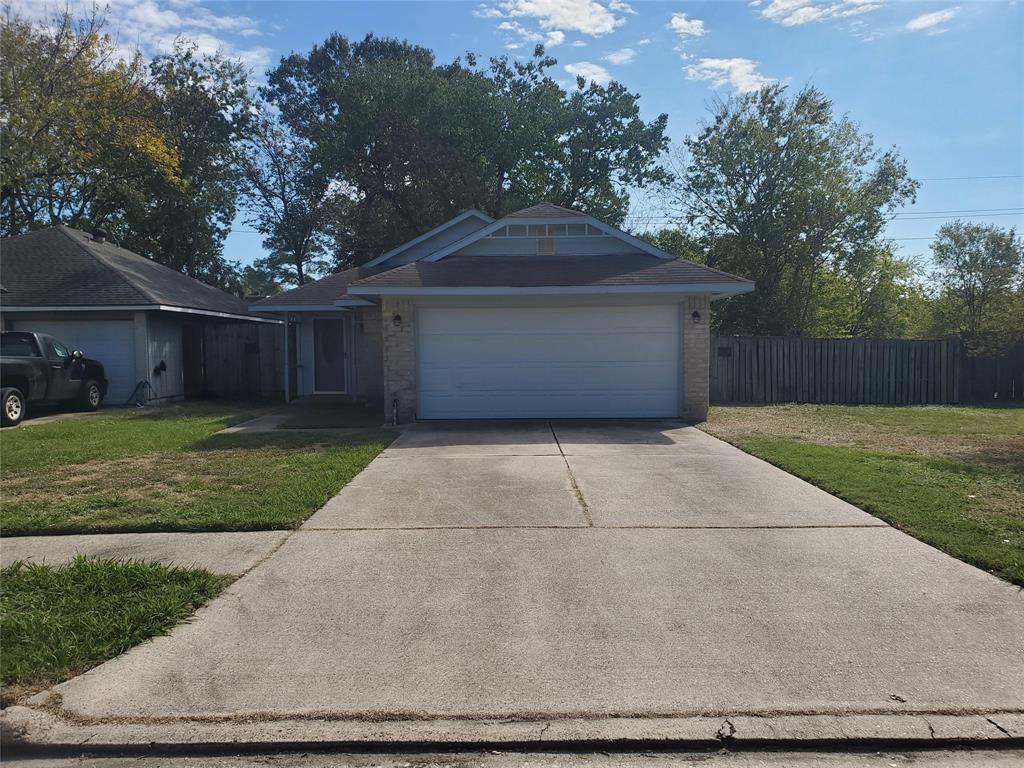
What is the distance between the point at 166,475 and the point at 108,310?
10.3 m

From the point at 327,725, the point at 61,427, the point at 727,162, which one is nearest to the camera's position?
the point at 327,725

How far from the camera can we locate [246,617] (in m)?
4.50

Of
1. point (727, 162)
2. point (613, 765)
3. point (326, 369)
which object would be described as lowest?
point (613, 765)

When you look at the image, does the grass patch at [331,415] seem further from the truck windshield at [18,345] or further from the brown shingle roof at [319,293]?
the truck windshield at [18,345]

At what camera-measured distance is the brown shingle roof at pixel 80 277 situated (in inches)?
672

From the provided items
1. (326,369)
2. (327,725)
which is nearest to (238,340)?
(326,369)

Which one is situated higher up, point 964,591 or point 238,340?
point 238,340

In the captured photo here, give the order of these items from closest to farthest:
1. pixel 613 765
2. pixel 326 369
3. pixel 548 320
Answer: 1. pixel 613 765
2. pixel 548 320
3. pixel 326 369

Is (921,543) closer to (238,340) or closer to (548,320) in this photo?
(548,320)

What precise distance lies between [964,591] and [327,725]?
418 cm

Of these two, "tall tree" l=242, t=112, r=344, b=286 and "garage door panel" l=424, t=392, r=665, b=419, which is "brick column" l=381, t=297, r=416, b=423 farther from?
"tall tree" l=242, t=112, r=344, b=286

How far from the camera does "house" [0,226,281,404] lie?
17062 mm

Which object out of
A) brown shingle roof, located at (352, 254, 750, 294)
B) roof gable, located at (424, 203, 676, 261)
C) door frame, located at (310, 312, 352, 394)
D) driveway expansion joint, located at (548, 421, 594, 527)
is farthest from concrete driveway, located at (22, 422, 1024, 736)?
door frame, located at (310, 312, 352, 394)

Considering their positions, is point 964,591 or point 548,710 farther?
point 964,591
